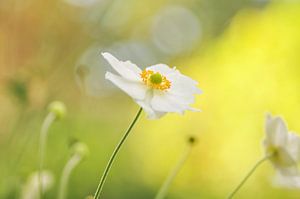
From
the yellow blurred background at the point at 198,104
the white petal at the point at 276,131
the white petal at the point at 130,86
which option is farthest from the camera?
the yellow blurred background at the point at 198,104

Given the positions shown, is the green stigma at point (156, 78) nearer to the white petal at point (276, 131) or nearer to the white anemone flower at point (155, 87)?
the white anemone flower at point (155, 87)

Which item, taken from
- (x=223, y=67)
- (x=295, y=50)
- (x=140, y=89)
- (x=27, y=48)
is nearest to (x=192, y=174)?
(x=223, y=67)

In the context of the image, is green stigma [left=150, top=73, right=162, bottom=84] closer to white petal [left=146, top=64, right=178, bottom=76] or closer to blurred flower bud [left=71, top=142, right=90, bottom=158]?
white petal [left=146, top=64, right=178, bottom=76]

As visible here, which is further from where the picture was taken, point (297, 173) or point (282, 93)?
point (282, 93)

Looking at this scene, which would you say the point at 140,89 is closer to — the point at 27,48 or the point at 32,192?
the point at 32,192

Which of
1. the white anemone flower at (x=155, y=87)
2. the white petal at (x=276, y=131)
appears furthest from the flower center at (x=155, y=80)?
Result: the white petal at (x=276, y=131)

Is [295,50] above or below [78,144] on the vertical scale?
above

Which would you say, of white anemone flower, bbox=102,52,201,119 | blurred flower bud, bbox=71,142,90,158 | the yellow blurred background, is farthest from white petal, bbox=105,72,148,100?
the yellow blurred background

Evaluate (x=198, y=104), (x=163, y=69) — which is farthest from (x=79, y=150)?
(x=198, y=104)
